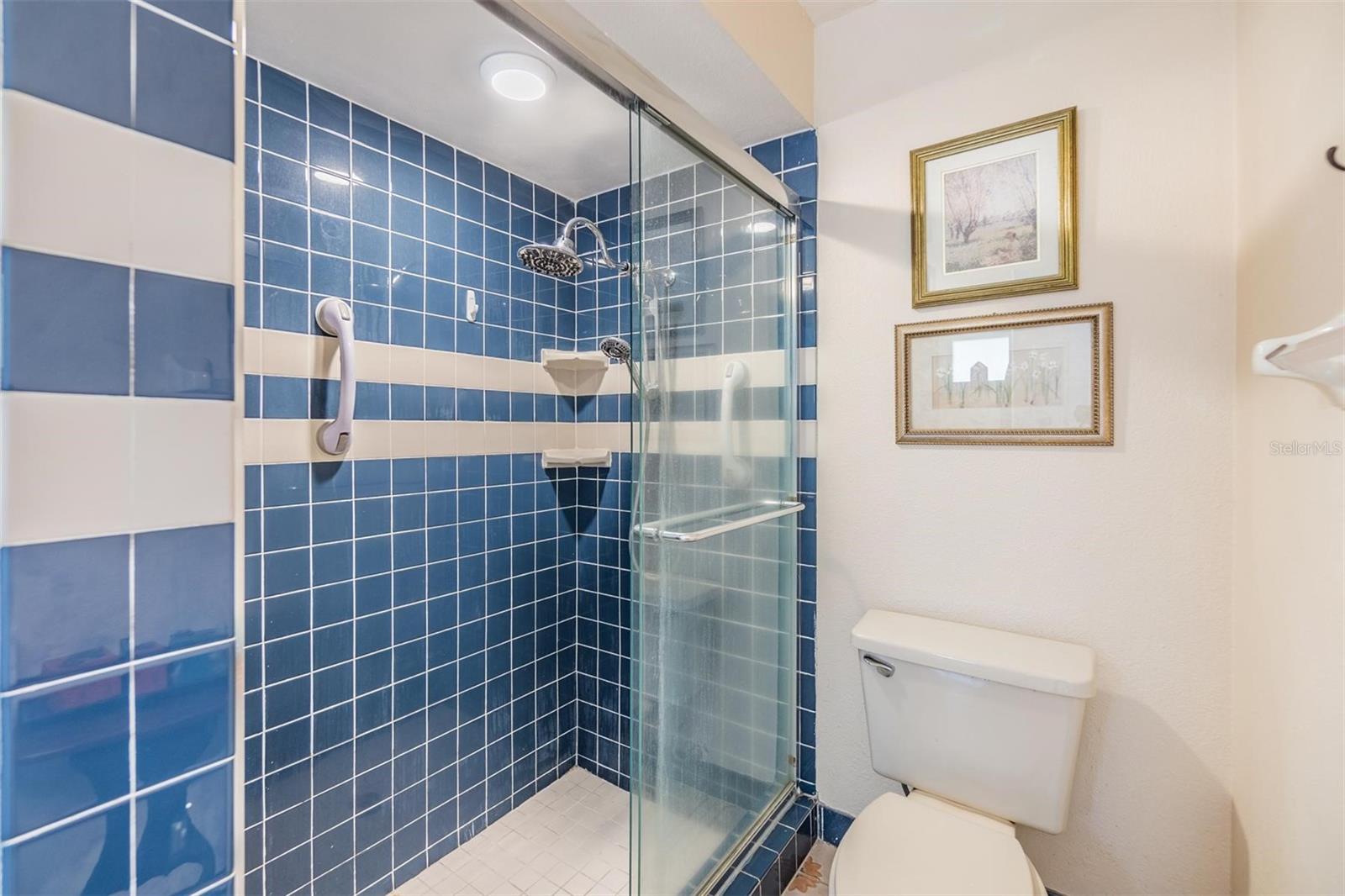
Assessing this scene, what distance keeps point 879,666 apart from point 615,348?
1.29 metres

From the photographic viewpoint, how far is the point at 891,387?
4.90 ft

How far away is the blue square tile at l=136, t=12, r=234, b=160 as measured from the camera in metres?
0.45

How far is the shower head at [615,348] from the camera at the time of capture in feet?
6.48

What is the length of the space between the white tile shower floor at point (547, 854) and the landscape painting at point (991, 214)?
1812mm

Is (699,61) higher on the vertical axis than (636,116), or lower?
higher

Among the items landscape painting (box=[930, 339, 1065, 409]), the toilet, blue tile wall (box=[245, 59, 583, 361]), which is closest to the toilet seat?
the toilet

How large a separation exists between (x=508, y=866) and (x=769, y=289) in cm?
180

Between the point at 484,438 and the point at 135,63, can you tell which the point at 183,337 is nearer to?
the point at 135,63

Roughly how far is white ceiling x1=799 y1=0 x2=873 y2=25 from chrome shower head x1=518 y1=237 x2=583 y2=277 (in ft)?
2.95

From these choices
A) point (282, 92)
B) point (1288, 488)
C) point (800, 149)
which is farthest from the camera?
point (800, 149)

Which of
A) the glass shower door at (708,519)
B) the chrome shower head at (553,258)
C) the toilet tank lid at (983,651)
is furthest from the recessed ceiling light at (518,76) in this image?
the toilet tank lid at (983,651)

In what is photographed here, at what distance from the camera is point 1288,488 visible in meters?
0.91

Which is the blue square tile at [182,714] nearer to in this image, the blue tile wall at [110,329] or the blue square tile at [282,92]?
the blue tile wall at [110,329]

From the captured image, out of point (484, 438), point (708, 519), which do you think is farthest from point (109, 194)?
point (484, 438)
